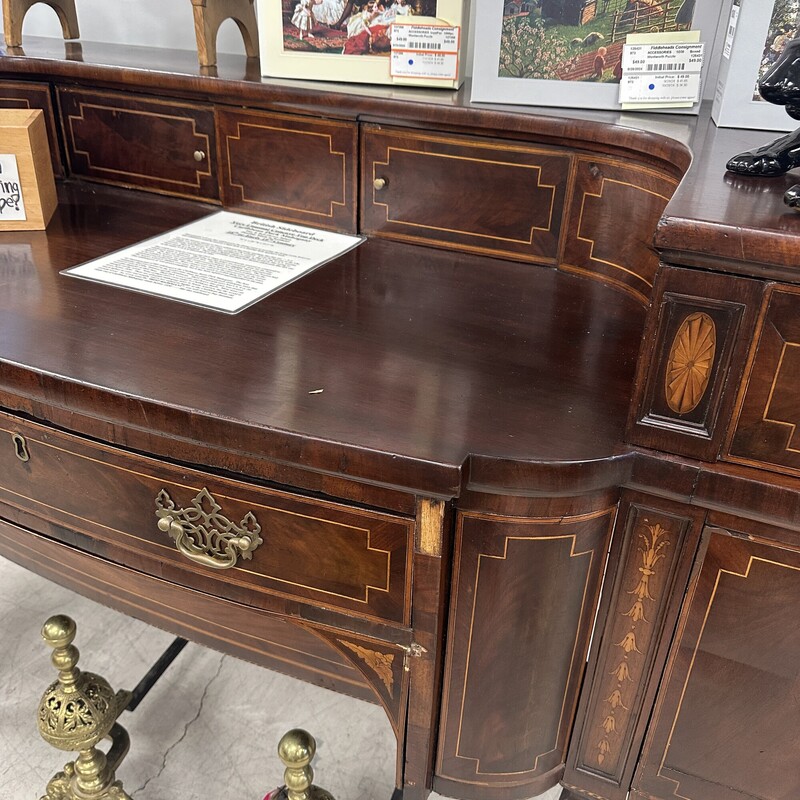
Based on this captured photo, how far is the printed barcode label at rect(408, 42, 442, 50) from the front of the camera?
0.92m

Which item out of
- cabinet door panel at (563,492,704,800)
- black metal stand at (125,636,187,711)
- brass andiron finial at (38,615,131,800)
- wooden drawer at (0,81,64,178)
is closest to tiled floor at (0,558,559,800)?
black metal stand at (125,636,187,711)

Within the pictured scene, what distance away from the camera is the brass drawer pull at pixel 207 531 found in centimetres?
70

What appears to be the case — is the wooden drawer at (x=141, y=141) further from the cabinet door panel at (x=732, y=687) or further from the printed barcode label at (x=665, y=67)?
the cabinet door panel at (x=732, y=687)

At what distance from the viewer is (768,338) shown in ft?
1.86

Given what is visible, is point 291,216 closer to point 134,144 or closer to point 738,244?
point 134,144

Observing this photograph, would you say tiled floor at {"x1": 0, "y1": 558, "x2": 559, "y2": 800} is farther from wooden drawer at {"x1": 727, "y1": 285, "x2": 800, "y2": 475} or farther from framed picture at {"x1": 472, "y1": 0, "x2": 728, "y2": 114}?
framed picture at {"x1": 472, "y1": 0, "x2": 728, "y2": 114}

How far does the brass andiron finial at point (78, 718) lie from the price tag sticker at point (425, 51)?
77cm

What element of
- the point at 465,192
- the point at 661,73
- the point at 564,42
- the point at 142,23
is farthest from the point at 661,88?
the point at 142,23

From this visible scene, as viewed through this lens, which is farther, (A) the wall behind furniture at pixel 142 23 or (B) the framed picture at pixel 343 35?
(A) the wall behind furniture at pixel 142 23

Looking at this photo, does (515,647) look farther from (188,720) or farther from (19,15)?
(19,15)

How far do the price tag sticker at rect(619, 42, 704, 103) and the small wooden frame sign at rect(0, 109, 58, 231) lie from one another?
700 millimetres

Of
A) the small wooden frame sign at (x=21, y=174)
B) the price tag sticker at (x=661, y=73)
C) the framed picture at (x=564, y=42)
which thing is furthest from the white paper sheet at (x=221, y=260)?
the price tag sticker at (x=661, y=73)

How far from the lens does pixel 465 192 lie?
917 millimetres

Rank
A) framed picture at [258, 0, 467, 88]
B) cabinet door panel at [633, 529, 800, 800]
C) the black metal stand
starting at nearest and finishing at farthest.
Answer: cabinet door panel at [633, 529, 800, 800]
framed picture at [258, 0, 467, 88]
the black metal stand
